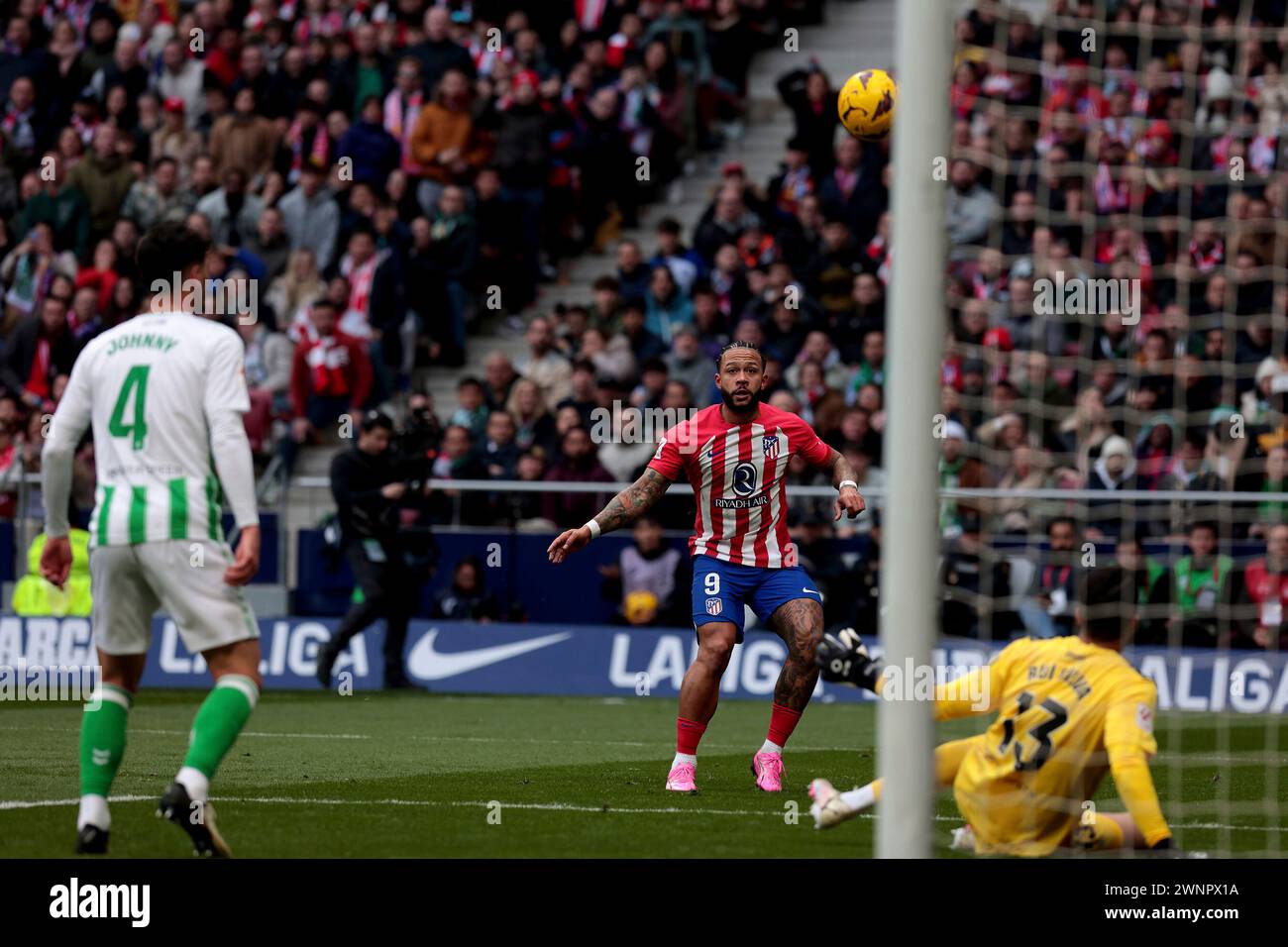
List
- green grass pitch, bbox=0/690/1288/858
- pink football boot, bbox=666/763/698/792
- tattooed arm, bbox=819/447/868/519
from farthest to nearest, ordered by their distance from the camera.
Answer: pink football boot, bbox=666/763/698/792, tattooed arm, bbox=819/447/868/519, green grass pitch, bbox=0/690/1288/858

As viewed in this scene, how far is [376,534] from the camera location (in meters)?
17.2

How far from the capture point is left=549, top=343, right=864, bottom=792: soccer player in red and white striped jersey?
33.2ft

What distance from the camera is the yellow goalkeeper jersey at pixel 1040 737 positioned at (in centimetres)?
732

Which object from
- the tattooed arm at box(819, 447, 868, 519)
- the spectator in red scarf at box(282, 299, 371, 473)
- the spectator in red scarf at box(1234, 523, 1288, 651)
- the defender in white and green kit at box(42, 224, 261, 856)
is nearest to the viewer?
the defender in white and green kit at box(42, 224, 261, 856)

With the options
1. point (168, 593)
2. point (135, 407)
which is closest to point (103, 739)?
point (168, 593)

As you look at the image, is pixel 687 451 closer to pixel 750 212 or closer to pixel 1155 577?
pixel 1155 577

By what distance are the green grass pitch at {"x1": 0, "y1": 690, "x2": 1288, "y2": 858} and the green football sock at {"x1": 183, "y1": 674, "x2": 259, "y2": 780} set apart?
39 cm

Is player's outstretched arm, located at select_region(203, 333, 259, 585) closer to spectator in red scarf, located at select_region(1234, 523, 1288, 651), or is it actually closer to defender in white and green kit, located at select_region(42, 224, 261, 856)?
defender in white and green kit, located at select_region(42, 224, 261, 856)

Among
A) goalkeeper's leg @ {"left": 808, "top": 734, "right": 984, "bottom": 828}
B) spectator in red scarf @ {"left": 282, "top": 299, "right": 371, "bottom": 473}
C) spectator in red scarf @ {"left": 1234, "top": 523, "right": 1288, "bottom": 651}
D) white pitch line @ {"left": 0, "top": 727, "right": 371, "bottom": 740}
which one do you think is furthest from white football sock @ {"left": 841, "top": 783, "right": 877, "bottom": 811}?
spectator in red scarf @ {"left": 282, "top": 299, "right": 371, "bottom": 473}

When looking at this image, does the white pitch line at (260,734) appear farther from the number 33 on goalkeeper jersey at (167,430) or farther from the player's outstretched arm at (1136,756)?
the player's outstretched arm at (1136,756)

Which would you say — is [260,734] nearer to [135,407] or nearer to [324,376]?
[135,407]

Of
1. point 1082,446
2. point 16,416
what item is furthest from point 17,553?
point 1082,446
